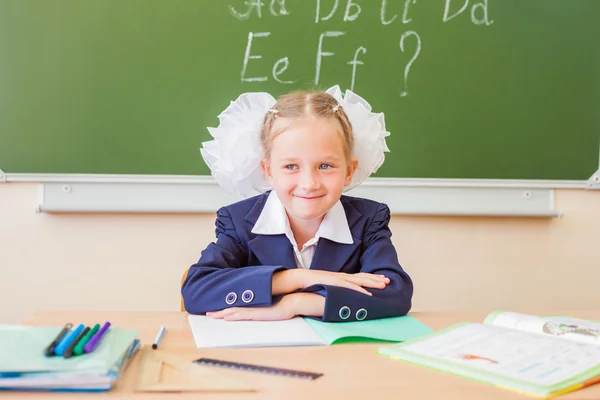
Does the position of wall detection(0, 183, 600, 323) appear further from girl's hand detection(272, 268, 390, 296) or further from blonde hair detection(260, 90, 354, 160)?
girl's hand detection(272, 268, 390, 296)

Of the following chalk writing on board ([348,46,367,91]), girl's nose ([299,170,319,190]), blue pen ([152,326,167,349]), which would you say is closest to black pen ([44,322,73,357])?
blue pen ([152,326,167,349])

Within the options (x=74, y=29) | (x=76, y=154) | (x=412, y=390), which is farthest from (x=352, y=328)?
(x=74, y=29)

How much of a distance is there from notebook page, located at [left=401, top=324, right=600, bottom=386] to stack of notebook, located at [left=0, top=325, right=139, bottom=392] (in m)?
0.48

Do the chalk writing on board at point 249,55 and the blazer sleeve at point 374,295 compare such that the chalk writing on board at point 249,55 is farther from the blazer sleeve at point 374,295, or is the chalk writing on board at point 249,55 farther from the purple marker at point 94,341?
the purple marker at point 94,341

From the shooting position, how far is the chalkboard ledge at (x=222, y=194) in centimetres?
244

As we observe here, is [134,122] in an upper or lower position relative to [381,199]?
upper

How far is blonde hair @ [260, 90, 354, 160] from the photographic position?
5.45 ft

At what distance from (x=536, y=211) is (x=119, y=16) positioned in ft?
5.70

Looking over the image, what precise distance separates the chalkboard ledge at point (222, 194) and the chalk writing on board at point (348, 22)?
→ 1.26 feet

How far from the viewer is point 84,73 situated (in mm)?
2406

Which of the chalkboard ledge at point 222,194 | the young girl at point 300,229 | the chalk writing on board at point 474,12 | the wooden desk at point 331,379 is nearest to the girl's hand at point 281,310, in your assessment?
the young girl at point 300,229

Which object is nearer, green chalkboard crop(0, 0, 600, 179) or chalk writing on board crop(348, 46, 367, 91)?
green chalkboard crop(0, 0, 600, 179)

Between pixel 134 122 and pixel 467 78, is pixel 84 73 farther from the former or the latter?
pixel 467 78

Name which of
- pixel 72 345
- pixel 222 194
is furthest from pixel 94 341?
pixel 222 194
